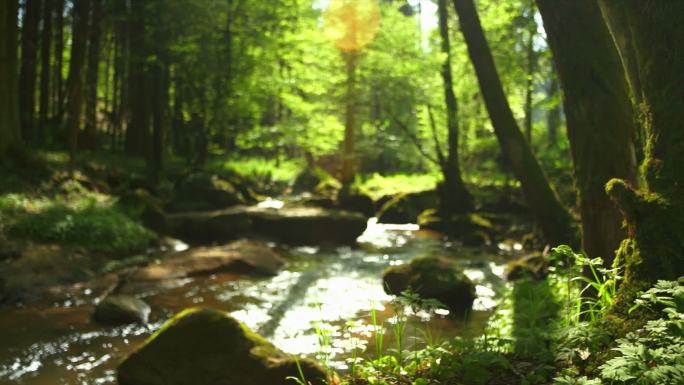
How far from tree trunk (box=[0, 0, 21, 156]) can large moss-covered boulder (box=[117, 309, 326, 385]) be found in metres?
11.0

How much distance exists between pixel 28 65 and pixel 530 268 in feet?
62.4

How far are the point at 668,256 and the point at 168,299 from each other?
723 centimetres

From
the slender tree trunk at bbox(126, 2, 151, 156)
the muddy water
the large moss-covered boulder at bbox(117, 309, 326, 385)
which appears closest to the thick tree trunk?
the muddy water

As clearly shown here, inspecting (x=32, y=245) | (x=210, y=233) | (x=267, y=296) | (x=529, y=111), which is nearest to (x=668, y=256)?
(x=267, y=296)

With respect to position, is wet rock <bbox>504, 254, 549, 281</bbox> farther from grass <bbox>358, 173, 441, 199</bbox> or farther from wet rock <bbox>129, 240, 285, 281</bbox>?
grass <bbox>358, 173, 441, 199</bbox>

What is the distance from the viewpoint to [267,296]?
901cm

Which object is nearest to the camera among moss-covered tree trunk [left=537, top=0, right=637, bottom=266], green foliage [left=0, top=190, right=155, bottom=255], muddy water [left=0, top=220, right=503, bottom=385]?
moss-covered tree trunk [left=537, top=0, right=637, bottom=266]

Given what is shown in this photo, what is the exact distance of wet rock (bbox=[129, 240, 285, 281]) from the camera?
9836 millimetres

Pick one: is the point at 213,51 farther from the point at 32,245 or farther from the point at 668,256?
the point at 668,256

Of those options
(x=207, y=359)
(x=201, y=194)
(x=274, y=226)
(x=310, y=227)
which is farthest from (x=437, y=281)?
(x=201, y=194)

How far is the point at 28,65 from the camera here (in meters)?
19.9

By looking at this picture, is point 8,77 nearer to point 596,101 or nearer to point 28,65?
point 28,65

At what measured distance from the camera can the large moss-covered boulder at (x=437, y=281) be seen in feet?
26.9

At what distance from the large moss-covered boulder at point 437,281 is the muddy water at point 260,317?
29cm
